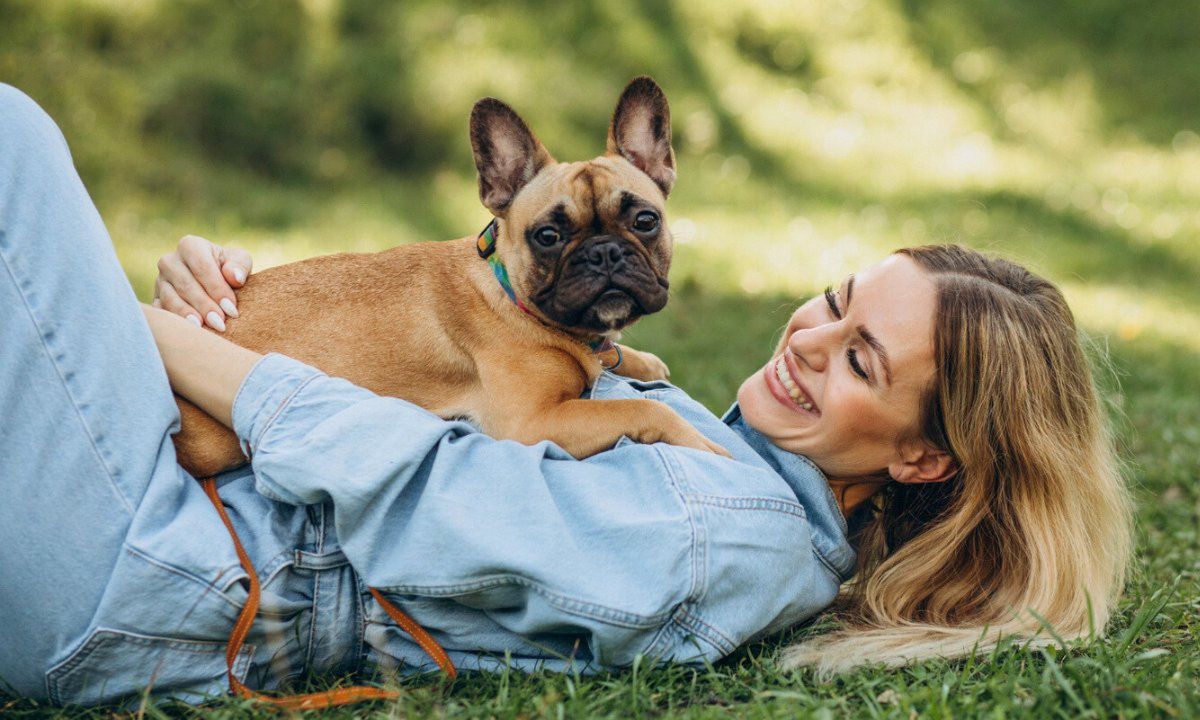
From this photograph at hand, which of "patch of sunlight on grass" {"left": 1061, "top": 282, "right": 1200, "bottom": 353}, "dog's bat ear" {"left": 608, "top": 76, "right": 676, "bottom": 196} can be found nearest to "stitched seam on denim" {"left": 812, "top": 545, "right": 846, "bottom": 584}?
"dog's bat ear" {"left": 608, "top": 76, "right": 676, "bottom": 196}

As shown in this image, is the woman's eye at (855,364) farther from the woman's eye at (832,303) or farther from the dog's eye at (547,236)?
the dog's eye at (547,236)

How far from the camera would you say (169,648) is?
8.72ft

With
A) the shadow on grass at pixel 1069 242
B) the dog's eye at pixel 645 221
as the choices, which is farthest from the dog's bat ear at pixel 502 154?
the shadow on grass at pixel 1069 242

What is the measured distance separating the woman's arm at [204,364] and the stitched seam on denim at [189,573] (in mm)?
511

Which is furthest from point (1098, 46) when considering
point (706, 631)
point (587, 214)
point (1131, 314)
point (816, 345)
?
point (706, 631)

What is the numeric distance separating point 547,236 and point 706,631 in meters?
1.71

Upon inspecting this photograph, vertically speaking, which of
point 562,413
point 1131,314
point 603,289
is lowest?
point 1131,314

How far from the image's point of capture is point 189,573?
2.61m

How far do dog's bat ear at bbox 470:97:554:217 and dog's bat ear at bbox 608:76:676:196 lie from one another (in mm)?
326

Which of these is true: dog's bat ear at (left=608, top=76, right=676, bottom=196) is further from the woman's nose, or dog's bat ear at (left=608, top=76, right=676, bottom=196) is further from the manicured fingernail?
the manicured fingernail

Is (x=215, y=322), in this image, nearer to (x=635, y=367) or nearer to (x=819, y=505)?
(x=635, y=367)

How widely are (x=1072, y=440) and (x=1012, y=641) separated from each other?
738 mm

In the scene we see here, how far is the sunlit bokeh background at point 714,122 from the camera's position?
1059 centimetres

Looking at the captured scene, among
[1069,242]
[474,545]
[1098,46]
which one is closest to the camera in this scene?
[474,545]
